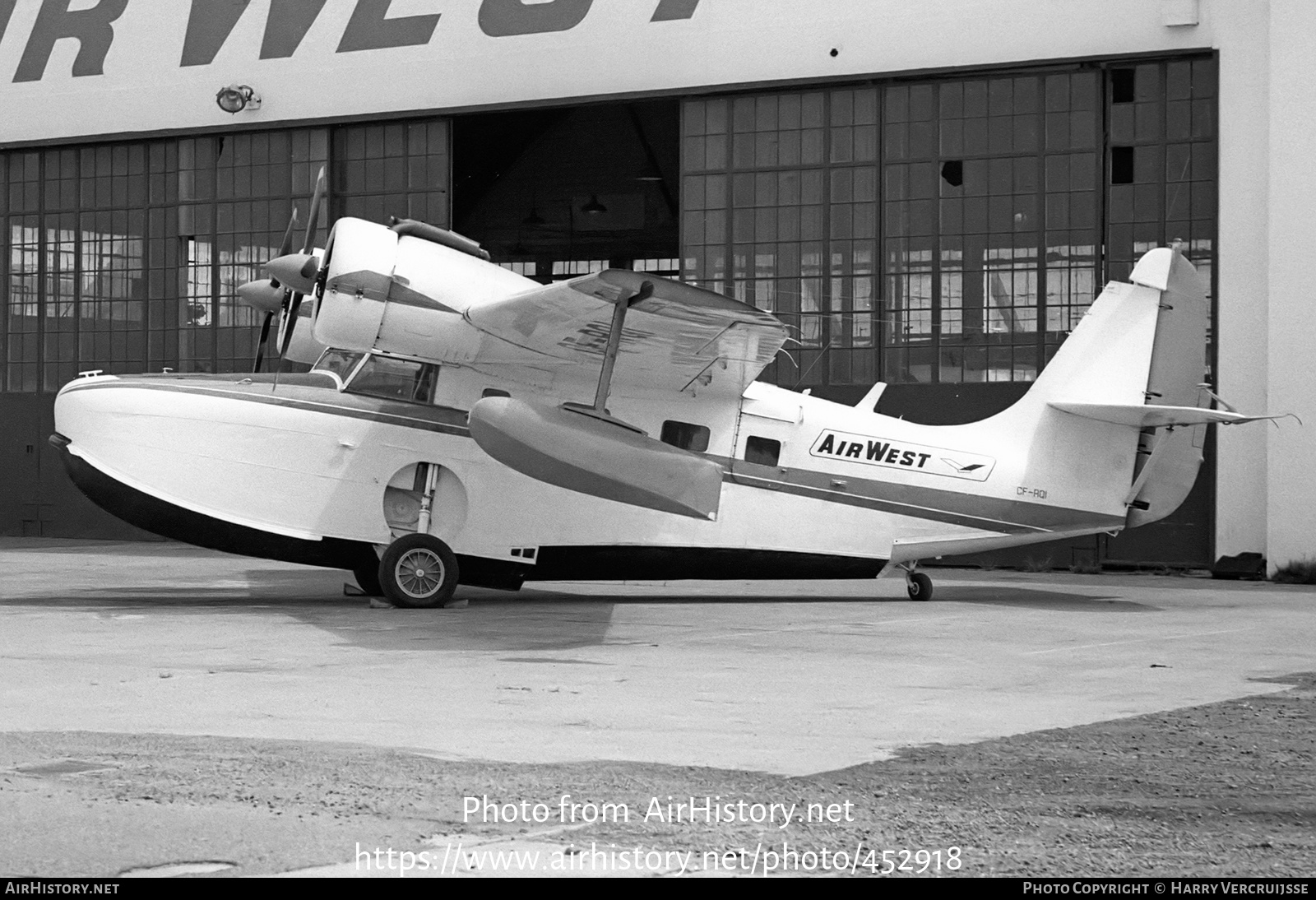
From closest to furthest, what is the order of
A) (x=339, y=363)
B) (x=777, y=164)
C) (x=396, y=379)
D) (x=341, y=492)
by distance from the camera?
(x=341, y=492), (x=396, y=379), (x=339, y=363), (x=777, y=164)

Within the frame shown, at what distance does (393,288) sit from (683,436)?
3666 millimetres

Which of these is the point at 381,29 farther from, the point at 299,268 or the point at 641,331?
the point at 641,331

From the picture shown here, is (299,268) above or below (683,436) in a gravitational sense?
above

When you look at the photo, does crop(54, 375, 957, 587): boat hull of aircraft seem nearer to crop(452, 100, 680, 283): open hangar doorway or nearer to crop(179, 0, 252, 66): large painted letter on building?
crop(452, 100, 680, 283): open hangar doorway

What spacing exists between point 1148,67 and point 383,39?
14.0 meters

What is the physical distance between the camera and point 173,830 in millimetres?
5340

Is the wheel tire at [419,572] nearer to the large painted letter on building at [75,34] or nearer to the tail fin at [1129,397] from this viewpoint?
the tail fin at [1129,397]

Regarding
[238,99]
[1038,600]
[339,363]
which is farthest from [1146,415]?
[238,99]

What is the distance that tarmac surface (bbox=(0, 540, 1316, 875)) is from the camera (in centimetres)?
743

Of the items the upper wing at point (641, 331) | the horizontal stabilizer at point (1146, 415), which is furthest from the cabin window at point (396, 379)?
the horizontal stabilizer at point (1146, 415)

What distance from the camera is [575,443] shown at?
13.7m

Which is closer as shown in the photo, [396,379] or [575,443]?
[575,443]

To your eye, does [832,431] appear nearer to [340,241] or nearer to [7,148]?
[340,241]

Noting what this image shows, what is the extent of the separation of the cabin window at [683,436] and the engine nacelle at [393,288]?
2.43 meters
